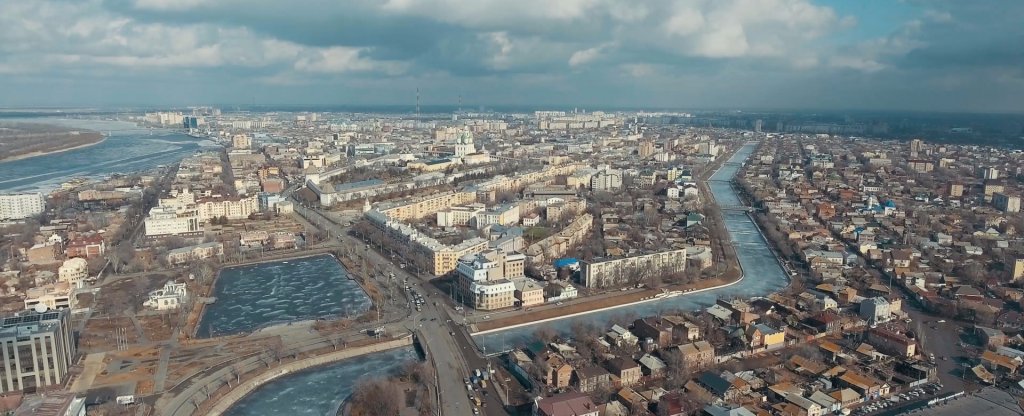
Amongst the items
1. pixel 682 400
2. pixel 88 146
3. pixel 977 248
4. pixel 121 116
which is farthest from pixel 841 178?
pixel 121 116

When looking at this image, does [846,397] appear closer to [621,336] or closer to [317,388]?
[621,336]

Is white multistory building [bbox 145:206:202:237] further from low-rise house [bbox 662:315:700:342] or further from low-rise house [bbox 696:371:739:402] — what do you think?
low-rise house [bbox 696:371:739:402]

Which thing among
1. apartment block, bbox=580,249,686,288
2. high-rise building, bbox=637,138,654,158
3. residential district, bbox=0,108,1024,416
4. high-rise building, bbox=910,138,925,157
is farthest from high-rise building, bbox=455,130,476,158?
high-rise building, bbox=910,138,925,157

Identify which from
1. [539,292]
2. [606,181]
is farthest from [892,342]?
[606,181]

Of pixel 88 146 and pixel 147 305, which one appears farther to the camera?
pixel 88 146

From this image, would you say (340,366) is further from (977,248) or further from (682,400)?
(977,248)

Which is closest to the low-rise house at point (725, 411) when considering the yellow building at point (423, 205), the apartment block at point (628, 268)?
the apartment block at point (628, 268)

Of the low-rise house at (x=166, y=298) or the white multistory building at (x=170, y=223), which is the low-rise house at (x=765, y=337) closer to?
the low-rise house at (x=166, y=298)
